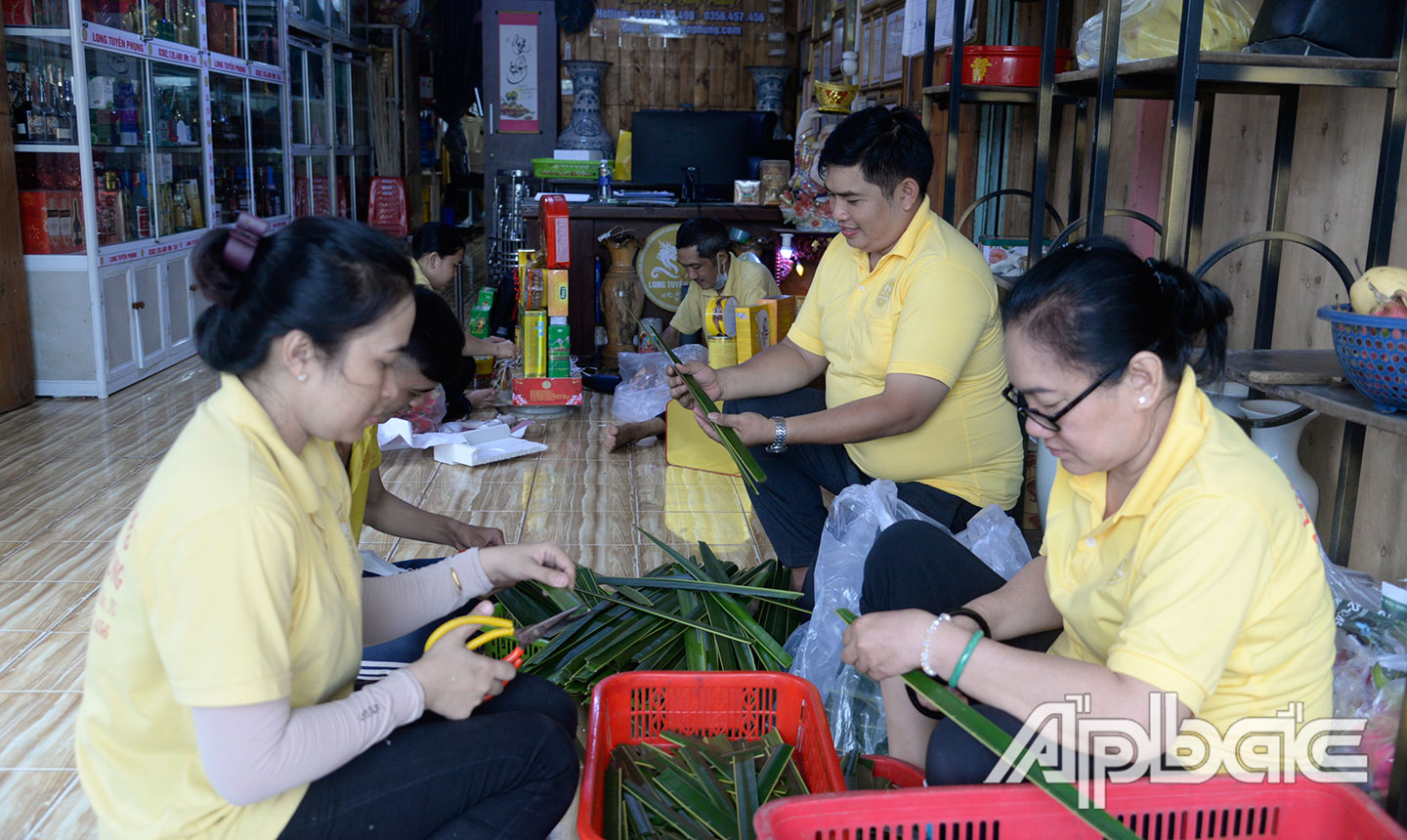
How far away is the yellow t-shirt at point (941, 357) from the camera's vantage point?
91.3 inches

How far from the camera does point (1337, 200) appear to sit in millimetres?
2336

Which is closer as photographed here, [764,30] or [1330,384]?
[1330,384]

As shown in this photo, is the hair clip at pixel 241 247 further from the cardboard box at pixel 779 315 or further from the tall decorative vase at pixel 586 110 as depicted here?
the tall decorative vase at pixel 586 110

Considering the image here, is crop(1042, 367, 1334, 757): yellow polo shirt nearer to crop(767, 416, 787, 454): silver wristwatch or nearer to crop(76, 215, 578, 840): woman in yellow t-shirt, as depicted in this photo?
crop(76, 215, 578, 840): woman in yellow t-shirt

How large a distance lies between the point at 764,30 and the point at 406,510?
28.3ft

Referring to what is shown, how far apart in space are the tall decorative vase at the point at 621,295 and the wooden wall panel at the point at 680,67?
427 centimetres

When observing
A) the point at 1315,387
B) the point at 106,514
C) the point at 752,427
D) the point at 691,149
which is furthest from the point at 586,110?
the point at 1315,387

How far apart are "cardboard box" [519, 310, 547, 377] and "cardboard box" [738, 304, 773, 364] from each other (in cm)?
134

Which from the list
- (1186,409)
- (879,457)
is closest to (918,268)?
(879,457)

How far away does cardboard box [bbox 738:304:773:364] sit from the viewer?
4.02 meters

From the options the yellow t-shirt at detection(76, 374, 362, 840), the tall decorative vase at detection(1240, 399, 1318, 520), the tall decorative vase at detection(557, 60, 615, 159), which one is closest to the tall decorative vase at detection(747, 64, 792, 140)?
the tall decorative vase at detection(557, 60, 615, 159)

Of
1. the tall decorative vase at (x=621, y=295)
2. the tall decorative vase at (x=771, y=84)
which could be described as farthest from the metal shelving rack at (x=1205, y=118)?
the tall decorative vase at (x=771, y=84)

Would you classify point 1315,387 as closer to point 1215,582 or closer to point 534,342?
point 1215,582

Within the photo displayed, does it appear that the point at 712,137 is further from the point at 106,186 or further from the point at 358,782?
the point at 358,782
